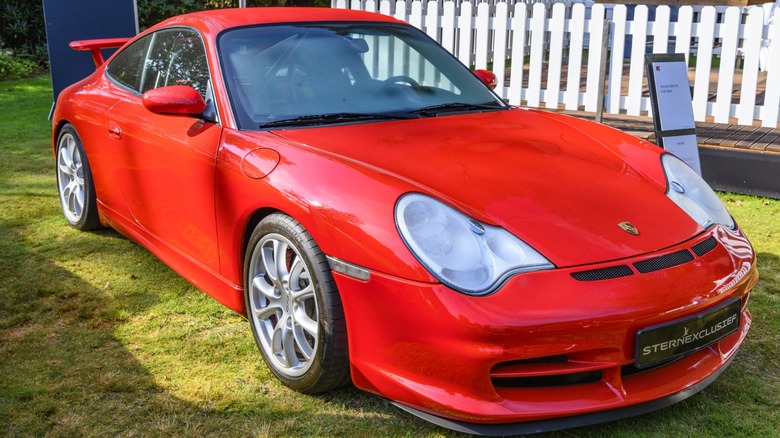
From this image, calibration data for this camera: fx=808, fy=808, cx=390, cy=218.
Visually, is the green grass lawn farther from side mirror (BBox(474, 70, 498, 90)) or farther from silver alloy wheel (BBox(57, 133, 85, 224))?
side mirror (BBox(474, 70, 498, 90))

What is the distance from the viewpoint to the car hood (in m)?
2.76

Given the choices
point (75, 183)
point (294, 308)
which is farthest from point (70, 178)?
point (294, 308)

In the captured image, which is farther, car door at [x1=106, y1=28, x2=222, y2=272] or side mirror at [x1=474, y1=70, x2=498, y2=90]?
side mirror at [x1=474, y1=70, x2=498, y2=90]

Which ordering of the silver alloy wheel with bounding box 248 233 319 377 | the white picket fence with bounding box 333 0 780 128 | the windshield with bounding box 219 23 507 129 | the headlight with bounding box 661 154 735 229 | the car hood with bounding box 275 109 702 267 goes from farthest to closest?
the white picket fence with bounding box 333 0 780 128 < the windshield with bounding box 219 23 507 129 < the headlight with bounding box 661 154 735 229 < the silver alloy wheel with bounding box 248 233 319 377 < the car hood with bounding box 275 109 702 267

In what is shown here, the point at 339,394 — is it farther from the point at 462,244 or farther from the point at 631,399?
the point at 631,399

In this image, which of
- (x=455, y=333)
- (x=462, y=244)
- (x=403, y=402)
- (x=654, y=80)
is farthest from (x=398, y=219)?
(x=654, y=80)

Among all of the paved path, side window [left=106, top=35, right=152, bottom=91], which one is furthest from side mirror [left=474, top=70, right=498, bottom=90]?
the paved path

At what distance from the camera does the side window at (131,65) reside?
451 cm

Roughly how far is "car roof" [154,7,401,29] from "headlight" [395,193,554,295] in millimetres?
1652

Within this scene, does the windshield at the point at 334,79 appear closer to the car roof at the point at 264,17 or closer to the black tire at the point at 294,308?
the car roof at the point at 264,17

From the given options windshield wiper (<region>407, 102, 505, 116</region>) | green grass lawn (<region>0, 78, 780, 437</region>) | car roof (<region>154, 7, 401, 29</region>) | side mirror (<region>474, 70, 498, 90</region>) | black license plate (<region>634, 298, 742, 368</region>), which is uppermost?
car roof (<region>154, 7, 401, 29</region>)

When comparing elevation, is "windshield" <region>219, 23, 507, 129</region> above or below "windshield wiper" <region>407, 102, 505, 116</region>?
above

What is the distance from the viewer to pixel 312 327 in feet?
9.78

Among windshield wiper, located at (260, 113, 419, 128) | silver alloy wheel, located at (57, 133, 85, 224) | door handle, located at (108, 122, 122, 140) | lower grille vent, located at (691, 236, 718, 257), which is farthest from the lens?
silver alloy wheel, located at (57, 133, 85, 224)
